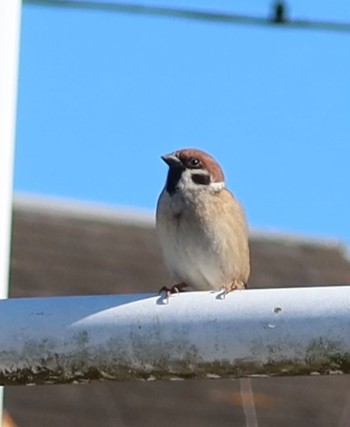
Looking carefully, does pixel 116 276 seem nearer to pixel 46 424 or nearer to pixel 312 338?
pixel 46 424

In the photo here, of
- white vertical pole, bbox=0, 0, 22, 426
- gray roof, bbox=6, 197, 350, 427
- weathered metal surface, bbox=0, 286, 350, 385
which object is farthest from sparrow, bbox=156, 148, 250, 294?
gray roof, bbox=6, 197, 350, 427

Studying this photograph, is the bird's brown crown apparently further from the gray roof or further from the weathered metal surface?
the gray roof

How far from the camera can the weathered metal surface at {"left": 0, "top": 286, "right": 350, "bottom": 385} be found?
95.4 inches

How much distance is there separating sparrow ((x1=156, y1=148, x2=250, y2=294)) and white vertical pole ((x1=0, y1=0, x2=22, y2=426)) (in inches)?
26.9

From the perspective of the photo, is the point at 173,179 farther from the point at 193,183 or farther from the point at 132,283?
the point at 132,283

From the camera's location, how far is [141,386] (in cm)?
840

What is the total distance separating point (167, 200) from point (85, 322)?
177 cm

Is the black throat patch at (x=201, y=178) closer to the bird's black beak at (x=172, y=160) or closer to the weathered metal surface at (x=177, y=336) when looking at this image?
the bird's black beak at (x=172, y=160)

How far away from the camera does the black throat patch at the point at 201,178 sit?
427cm

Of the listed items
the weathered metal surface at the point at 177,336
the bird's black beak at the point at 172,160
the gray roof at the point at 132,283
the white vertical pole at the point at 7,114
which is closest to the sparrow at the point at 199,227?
the bird's black beak at the point at 172,160

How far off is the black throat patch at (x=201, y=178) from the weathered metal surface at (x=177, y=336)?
1.72 m

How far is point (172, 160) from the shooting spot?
13.8 ft

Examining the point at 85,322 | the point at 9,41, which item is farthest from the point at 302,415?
the point at 85,322

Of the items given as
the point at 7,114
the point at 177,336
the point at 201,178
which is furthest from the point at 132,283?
the point at 177,336
